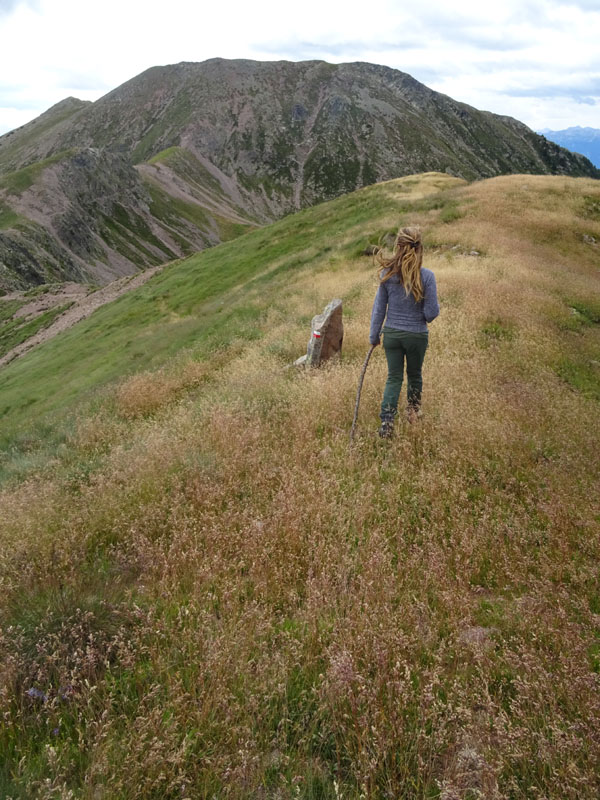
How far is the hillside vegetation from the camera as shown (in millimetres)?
2686

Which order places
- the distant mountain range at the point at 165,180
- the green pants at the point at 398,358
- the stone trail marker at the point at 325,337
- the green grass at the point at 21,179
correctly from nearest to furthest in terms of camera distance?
the green pants at the point at 398,358
the stone trail marker at the point at 325,337
the distant mountain range at the point at 165,180
the green grass at the point at 21,179

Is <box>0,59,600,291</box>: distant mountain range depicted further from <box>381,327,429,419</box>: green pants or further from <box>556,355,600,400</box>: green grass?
<box>556,355,600,400</box>: green grass

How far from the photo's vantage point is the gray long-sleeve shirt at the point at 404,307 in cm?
731

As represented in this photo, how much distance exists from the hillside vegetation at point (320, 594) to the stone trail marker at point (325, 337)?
1343 millimetres

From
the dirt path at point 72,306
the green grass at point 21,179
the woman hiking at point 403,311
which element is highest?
the green grass at point 21,179

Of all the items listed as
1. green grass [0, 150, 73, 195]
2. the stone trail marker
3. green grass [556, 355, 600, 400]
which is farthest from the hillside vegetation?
green grass [0, 150, 73, 195]

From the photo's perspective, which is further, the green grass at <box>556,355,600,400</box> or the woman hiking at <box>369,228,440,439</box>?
→ the green grass at <box>556,355,600,400</box>

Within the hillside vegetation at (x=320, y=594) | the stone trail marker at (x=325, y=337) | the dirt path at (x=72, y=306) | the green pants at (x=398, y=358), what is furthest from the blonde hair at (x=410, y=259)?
the dirt path at (x=72, y=306)

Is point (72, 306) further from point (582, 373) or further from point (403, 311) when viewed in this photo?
point (582, 373)

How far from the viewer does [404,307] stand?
24.4 ft

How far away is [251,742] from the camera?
106 inches

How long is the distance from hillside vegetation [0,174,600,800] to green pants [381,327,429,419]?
47 cm

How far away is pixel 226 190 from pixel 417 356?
184m

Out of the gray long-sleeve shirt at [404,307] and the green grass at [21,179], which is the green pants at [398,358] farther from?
the green grass at [21,179]
